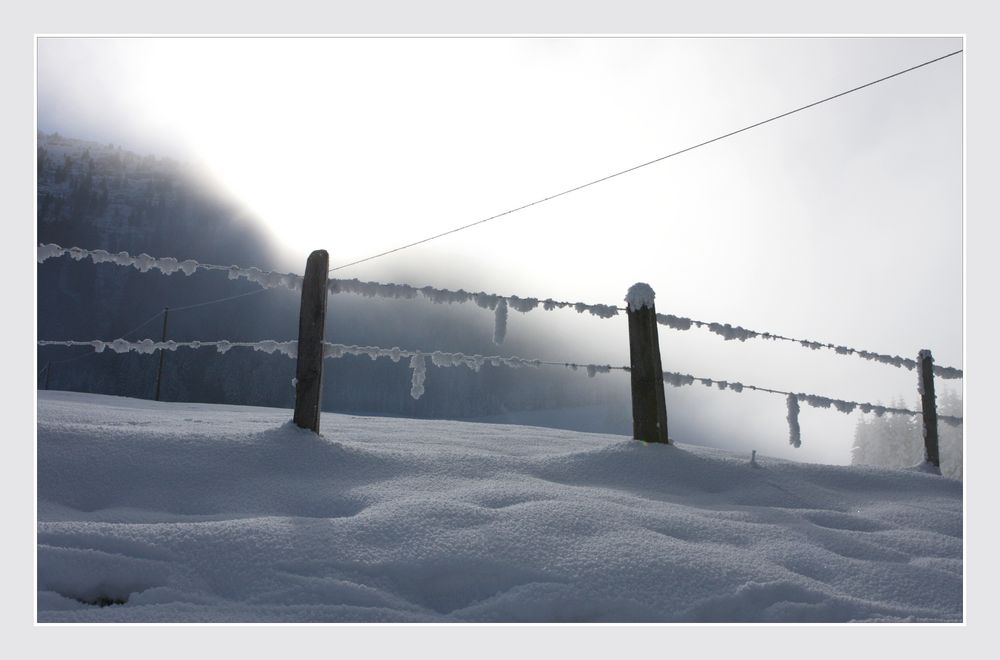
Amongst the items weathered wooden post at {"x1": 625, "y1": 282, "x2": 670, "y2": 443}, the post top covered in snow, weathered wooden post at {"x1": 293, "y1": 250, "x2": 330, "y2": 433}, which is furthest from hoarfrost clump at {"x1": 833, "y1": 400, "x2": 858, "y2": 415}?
weathered wooden post at {"x1": 293, "y1": 250, "x2": 330, "y2": 433}

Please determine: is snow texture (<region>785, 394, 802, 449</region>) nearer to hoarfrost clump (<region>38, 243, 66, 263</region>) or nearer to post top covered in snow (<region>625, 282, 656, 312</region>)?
post top covered in snow (<region>625, 282, 656, 312</region>)

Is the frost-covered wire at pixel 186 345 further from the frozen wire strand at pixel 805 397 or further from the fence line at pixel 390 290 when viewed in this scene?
the frozen wire strand at pixel 805 397

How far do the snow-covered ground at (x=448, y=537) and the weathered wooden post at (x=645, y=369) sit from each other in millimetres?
530

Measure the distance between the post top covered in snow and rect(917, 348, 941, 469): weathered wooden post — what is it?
12.4ft

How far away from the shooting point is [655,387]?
4.38 m

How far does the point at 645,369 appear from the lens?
14.5 ft

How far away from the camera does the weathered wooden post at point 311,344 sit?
3.74m

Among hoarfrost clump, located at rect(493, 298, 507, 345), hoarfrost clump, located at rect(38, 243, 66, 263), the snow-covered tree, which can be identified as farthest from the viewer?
the snow-covered tree

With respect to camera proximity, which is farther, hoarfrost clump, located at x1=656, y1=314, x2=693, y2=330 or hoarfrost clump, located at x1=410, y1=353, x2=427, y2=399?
hoarfrost clump, located at x1=656, y1=314, x2=693, y2=330

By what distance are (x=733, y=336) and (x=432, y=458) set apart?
3278 mm

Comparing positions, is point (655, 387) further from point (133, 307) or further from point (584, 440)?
point (133, 307)

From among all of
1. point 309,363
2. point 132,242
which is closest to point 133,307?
point 132,242

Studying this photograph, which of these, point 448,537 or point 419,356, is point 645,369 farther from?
point 448,537

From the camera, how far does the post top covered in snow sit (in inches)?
177
